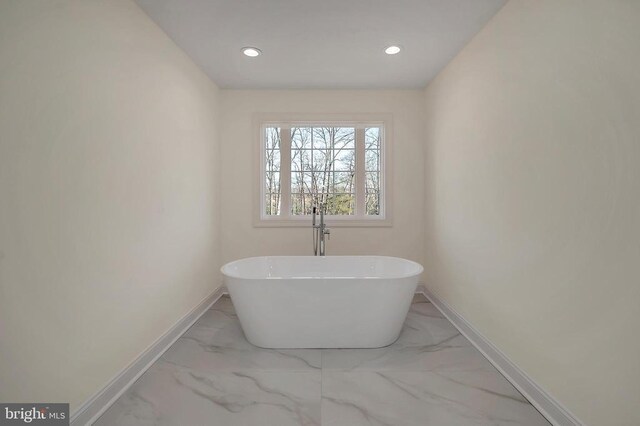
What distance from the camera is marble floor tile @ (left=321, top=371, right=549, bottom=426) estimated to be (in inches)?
59.3

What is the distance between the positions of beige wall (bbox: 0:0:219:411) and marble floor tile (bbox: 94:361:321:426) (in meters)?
0.20

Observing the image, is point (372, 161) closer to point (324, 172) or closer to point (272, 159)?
point (324, 172)

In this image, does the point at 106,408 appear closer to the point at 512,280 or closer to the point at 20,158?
the point at 20,158

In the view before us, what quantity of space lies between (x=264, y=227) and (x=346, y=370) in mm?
1905

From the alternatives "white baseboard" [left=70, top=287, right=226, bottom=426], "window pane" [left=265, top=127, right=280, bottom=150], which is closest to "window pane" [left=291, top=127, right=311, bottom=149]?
"window pane" [left=265, top=127, right=280, bottom=150]

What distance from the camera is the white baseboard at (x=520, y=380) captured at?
57.7 inches

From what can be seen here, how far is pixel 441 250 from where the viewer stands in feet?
9.87

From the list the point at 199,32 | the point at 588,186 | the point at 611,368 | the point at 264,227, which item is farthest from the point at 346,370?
the point at 199,32

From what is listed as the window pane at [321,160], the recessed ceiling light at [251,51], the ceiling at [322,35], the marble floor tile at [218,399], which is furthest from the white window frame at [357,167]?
the marble floor tile at [218,399]

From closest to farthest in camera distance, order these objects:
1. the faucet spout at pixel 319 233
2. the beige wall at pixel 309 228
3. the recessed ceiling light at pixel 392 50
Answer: the recessed ceiling light at pixel 392 50
the faucet spout at pixel 319 233
the beige wall at pixel 309 228

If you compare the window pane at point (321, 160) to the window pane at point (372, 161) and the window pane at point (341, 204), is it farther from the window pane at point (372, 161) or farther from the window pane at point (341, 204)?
the window pane at point (372, 161)

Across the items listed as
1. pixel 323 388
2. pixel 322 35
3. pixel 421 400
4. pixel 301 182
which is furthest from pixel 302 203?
pixel 421 400

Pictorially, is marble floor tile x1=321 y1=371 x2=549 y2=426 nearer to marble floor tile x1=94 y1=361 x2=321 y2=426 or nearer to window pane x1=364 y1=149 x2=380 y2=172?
marble floor tile x1=94 y1=361 x2=321 y2=426

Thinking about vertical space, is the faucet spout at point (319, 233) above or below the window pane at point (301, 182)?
below
